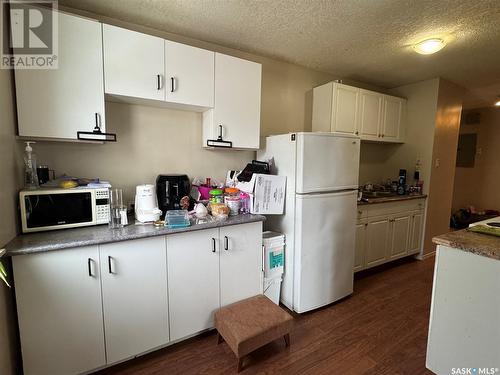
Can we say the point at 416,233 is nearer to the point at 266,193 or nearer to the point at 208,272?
the point at 266,193

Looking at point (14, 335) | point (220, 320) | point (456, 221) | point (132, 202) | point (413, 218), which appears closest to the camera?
point (14, 335)

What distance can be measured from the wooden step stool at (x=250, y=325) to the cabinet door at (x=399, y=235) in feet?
6.63

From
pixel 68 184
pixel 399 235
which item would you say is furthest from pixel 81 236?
pixel 399 235

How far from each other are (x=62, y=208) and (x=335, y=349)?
6.95 ft

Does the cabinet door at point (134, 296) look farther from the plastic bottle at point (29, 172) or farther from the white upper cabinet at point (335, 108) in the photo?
the white upper cabinet at point (335, 108)

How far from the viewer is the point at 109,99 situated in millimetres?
1761

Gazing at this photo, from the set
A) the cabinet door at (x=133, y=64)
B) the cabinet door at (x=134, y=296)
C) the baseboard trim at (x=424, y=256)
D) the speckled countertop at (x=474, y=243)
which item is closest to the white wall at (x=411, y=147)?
the baseboard trim at (x=424, y=256)

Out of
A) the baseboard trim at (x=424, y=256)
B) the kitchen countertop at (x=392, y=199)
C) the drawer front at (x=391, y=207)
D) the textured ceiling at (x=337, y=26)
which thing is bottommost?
the baseboard trim at (x=424, y=256)

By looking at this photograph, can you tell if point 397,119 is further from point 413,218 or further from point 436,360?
point 436,360

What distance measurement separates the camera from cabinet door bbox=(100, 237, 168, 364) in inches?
56.7

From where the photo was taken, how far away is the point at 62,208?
1.49 m

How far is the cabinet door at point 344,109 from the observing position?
2.71 m

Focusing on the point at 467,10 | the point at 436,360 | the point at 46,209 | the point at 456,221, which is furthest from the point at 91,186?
the point at 456,221

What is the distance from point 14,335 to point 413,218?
4.02 metres
